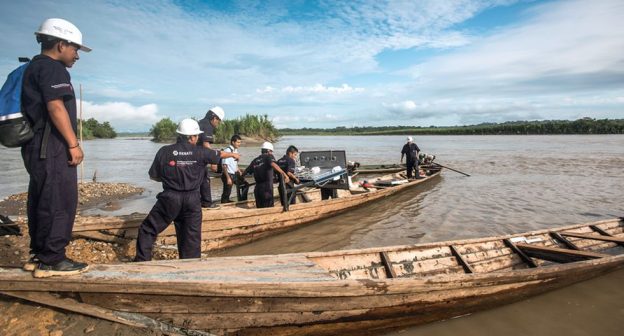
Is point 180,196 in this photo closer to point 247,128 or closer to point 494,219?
point 494,219

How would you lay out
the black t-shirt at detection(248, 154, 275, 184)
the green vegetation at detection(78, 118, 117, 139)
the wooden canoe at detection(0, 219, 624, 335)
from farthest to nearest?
the green vegetation at detection(78, 118, 117, 139) < the black t-shirt at detection(248, 154, 275, 184) < the wooden canoe at detection(0, 219, 624, 335)

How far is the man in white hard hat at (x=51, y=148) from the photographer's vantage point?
8.84 feet

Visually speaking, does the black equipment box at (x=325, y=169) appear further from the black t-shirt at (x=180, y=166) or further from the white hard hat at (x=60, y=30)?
the white hard hat at (x=60, y=30)

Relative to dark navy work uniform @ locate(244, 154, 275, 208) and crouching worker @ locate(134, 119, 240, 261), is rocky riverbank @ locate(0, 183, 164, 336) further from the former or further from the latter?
dark navy work uniform @ locate(244, 154, 275, 208)

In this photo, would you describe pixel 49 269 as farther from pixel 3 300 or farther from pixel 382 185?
pixel 382 185

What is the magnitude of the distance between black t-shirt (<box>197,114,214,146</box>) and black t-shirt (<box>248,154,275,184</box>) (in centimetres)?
110

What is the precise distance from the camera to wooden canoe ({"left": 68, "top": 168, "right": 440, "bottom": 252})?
5.72 m

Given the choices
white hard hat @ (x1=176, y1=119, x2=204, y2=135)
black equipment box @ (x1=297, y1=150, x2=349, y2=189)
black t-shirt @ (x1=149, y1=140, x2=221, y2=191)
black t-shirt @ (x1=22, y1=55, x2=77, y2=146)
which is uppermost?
black t-shirt @ (x1=22, y1=55, x2=77, y2=146)

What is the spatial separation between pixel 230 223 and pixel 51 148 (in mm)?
4350

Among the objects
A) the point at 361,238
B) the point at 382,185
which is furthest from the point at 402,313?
the point at 382,185

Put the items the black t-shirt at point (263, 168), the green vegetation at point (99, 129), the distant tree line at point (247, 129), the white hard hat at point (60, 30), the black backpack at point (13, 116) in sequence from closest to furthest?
the black backpack at point (13, 116) → the white hard hat at point (60, 30) → the black t-shirt at point (263, 168) → the distant tree line at point (247, 129) → the green vegetation at point (99, 129)

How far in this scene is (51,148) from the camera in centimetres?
274

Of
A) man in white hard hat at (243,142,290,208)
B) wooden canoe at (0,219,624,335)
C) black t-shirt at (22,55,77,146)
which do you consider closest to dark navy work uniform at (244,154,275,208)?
man in white hard hat at (243,142,290,208)

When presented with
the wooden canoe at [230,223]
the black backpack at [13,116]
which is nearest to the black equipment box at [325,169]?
the wooden canoe at [230,223]
